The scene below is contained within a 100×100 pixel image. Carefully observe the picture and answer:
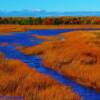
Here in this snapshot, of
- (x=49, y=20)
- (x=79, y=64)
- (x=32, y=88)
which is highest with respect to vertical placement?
(x=32, y=88)

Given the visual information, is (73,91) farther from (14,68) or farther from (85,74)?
(14,68)

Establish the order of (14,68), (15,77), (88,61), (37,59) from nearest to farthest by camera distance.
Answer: (15,77) < (14,68) < (88,61) < (37,59)

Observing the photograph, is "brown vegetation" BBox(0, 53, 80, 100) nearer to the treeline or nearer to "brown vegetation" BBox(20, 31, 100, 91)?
"brown vegetation" BBox(20, 31, 100, 91)

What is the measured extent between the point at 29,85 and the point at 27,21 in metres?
73.6

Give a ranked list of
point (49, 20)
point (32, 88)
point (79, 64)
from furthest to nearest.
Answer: point (49, 20) → point (79, 64) → point (32, 88)

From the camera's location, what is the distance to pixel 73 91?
17328 mm

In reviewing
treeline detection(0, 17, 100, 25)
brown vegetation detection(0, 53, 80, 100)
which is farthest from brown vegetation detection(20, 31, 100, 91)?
treeline detection(0, 17, 100, 25)

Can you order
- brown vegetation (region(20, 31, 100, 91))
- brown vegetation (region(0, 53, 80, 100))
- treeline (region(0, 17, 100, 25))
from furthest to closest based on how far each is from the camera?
treeline (region(0, 17, 100, 25)) → brown vegetation (region(20, 31, 100, 91)) → brown vegetation (region(0, 53, 80, 100))

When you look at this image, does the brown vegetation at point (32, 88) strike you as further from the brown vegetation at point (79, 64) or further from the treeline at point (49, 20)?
the treeline at point (49, 20)

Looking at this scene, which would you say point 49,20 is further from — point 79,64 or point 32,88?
point 32,88

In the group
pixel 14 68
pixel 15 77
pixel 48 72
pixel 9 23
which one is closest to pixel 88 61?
pixel 48 72

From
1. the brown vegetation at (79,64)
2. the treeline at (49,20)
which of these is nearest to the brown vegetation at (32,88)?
the brown vegetation at (79,64)

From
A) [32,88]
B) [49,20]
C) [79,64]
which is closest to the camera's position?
[32,88]

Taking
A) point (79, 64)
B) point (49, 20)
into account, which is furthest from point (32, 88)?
point (49, 20)
